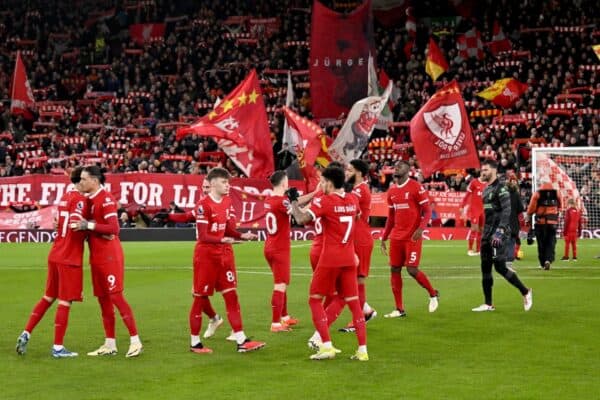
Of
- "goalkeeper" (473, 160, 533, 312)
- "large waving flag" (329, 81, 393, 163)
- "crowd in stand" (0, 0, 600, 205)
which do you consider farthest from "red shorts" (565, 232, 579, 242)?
"goalkeeper" (473, 160, 533, 312)

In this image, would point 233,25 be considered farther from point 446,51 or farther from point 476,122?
point 476,122

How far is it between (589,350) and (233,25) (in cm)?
4799

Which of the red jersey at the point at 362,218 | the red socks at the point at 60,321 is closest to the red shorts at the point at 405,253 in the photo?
the red jersey at the point at 362,218

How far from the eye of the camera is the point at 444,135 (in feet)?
107

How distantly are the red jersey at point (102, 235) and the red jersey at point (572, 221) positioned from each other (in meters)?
16.9

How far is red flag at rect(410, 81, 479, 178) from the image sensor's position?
106 ft

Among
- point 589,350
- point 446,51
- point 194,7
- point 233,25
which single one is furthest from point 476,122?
point 589,350

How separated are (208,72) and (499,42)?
1459 centimetres

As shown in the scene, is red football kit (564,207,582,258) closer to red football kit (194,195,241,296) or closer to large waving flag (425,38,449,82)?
red football kit (194,195,241,296)

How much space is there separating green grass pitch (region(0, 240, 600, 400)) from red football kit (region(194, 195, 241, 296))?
0.84 meters

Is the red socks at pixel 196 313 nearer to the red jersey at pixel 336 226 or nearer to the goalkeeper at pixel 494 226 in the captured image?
the red jersey at pixel 336 226

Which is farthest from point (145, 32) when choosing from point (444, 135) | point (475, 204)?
point (475, 204)

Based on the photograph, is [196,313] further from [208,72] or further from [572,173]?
[208,72]

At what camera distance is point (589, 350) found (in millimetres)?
12641
